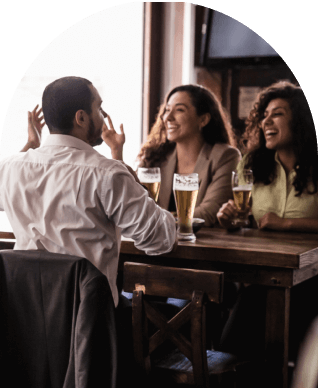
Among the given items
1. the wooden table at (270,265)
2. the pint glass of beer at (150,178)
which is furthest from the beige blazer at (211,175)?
the wooden table at (270,265)

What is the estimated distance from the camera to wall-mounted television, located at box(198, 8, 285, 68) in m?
3.73

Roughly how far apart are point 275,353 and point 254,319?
487 mm

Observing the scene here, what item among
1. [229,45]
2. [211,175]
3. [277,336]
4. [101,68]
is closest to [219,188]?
[211,175]

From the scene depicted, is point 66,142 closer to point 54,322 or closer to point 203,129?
point 54,322

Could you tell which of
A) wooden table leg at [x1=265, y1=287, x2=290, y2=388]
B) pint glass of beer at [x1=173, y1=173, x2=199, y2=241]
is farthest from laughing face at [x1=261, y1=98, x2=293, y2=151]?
wooden table leg at [x1=265, y1=287, x2=290, y2=388]

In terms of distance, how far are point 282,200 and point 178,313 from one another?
1.08 m

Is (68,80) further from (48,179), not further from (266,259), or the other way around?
(266,259)

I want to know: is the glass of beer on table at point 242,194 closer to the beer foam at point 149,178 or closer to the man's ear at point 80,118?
the beer foam at point 149,178

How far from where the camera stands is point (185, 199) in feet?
5.74

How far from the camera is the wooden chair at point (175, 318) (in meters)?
1.25

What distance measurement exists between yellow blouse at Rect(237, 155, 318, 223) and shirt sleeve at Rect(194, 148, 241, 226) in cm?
14

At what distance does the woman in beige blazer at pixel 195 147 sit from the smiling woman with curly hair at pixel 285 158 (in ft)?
0.51

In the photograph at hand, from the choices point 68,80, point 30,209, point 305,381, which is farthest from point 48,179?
point 305,381

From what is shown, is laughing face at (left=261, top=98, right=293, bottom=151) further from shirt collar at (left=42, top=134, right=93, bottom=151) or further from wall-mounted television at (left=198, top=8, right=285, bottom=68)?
wall-mounted television at (left=198, top=8, right=285, bottom=68)
